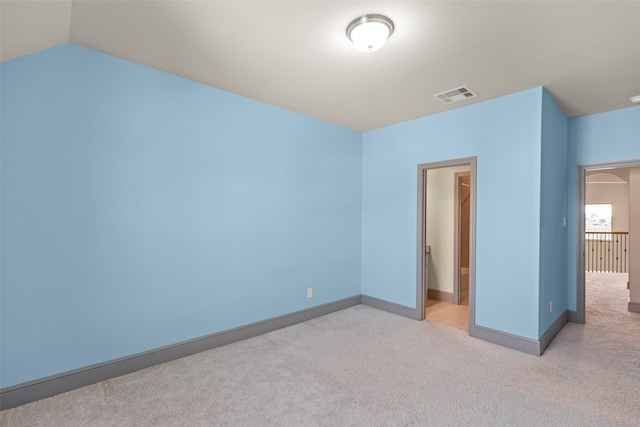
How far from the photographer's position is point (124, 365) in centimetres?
248

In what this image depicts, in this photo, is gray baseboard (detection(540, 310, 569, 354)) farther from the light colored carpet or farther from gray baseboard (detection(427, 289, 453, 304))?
gray baseboard (detection(427, 289, 453, 304))

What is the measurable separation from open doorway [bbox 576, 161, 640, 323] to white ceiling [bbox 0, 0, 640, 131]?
1712 mm

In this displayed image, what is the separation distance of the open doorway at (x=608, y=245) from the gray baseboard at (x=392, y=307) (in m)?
2.07

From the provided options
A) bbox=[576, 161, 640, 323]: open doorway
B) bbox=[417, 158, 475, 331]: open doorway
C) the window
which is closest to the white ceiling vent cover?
bbox=[417, 158, 475, 331]: open doorway

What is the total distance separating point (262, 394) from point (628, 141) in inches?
186

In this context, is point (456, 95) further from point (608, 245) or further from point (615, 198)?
point (615, 198)

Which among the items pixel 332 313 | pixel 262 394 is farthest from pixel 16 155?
pixel 332 313

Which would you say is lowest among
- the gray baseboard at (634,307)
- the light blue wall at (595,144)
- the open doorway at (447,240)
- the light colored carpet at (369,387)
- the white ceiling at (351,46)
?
the light colored carpet at (369,387)

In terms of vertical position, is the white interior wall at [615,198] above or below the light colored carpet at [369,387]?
above

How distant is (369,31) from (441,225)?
370 cm

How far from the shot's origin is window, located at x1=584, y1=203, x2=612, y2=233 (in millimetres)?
11406

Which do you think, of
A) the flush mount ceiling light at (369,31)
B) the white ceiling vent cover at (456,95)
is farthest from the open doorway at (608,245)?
the flush mount ceiling light at (369,31)

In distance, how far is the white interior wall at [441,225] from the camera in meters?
4.85

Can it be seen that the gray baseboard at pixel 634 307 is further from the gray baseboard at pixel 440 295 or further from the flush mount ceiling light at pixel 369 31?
the flush mount ceiling light at pixel 369 31
